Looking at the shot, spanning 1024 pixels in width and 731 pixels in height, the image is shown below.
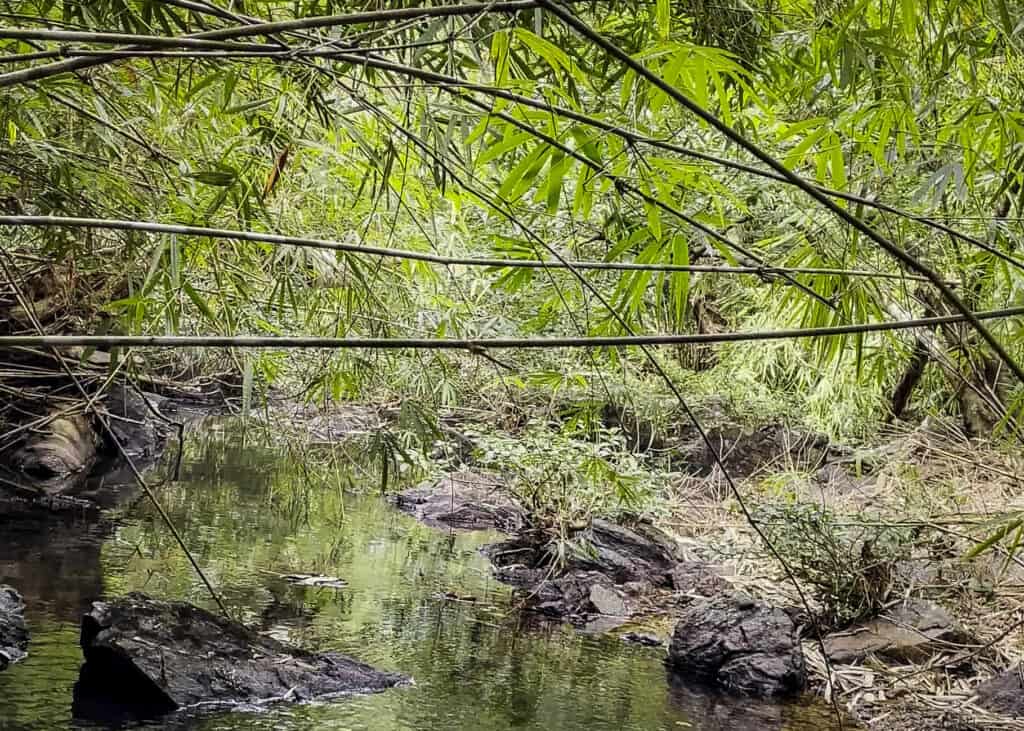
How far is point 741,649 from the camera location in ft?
18.2

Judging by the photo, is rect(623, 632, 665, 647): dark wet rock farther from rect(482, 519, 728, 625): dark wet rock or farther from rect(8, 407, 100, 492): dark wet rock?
rect(8, 407, 100, 492): dark wet rock

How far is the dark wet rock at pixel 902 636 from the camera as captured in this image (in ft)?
18.2

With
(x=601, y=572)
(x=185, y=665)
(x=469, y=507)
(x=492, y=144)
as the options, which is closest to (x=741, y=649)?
(x=601, y=572)

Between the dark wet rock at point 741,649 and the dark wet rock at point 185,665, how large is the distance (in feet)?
5.48

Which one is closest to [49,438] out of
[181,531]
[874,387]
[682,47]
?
[181,531]

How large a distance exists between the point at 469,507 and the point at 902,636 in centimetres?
436

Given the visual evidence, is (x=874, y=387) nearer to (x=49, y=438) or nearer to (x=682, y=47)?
(x=49, y=438)

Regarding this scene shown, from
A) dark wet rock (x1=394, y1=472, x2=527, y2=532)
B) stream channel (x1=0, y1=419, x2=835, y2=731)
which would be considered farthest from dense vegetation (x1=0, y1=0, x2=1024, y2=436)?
dark wet rock (x1=394, y1=472, x2=527, y2=532)

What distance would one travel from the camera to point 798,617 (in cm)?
617

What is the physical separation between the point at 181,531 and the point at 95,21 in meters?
5.63

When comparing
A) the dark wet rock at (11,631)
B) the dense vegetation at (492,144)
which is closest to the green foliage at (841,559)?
the dense vegetation at (492,144)

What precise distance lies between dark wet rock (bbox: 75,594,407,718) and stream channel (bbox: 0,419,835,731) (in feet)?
0.41

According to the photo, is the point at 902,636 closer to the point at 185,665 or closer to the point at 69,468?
the point at 185,665

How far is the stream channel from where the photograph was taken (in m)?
4.29
